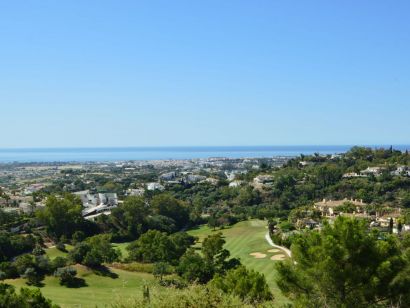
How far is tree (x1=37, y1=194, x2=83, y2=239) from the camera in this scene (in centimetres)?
4903

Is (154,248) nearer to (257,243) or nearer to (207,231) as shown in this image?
(257,243)

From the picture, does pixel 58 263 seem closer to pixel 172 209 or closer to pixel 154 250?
pixel 154 250

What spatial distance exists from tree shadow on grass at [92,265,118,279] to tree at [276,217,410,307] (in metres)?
20.6

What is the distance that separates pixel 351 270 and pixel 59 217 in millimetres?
40232

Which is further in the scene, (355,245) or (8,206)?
(8,206)

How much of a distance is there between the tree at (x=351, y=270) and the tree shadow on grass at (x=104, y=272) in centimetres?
2060

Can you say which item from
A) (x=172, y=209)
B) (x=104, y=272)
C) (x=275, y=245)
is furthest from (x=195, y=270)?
(x=172, y=209)

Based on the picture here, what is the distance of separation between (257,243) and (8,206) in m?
34.4

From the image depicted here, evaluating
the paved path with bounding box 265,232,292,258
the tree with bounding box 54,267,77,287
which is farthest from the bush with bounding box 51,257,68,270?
the paved path with bounding box 265,232,292,258

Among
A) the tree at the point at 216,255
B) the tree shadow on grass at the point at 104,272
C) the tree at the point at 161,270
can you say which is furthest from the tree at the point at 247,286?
the tree shadow on grass at the point at 104,272

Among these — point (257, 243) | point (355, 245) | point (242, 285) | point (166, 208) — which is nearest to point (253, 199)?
point (166, 208)

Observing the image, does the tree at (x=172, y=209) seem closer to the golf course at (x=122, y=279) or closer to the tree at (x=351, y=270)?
the golf course at (x=122, y=279)

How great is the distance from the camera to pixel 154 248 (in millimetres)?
37344

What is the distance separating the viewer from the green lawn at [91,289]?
2594 cm
